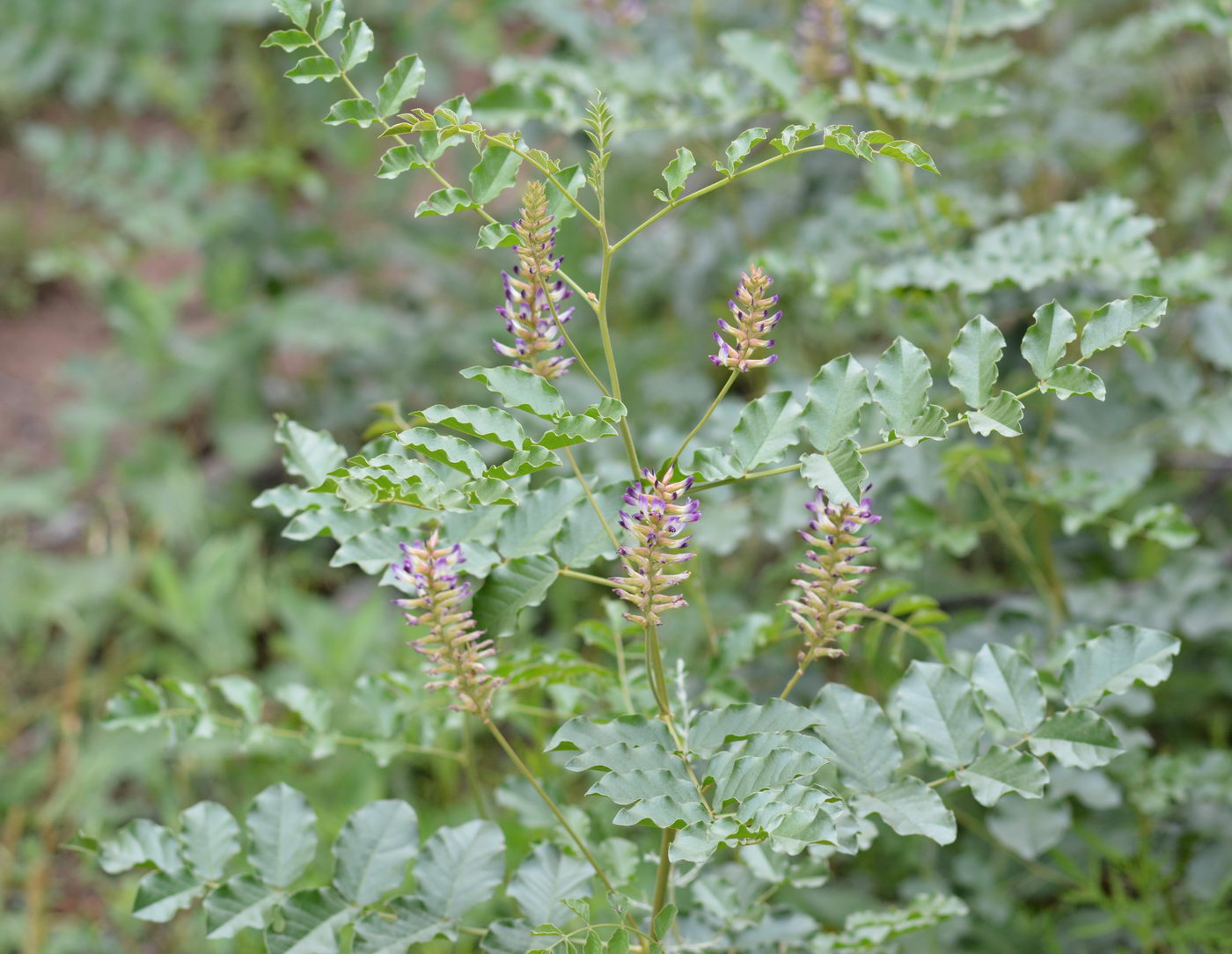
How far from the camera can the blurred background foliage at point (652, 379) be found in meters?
1.45

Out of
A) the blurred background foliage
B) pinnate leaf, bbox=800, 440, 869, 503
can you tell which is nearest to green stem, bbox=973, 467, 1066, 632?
the blurred background foliage

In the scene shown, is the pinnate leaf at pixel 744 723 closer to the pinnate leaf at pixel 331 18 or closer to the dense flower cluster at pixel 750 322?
the dense flower cluster at pixel 750 322

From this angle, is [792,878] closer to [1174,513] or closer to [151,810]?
[1174,513]

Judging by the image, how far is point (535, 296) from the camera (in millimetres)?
894

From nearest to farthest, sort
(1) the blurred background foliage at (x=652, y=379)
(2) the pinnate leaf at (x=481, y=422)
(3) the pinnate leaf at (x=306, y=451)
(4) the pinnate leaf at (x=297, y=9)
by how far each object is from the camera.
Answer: (2) the pinnate leaf at (x=481, y=422), (4) the pinnate leaf at (x=297, y=9), (3) the pinnate leaf at (x=306, y=451), (1) the blurred background foliage at (x=652, y=379)

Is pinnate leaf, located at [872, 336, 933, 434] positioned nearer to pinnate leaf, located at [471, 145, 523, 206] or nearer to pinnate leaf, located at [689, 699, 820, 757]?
pinnate leaf, located at [689, 699, 820, 757]

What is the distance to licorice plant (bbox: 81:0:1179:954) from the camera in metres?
0.84

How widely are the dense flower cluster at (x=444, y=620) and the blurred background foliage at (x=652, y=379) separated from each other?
0.11 m

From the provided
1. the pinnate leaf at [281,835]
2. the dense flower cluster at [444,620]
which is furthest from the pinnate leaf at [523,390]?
the pinnate leaf at [281,835]

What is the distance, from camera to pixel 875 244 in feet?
5.58

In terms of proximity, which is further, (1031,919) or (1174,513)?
(1031,919)

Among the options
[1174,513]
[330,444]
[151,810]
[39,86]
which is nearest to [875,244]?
[1174,513]

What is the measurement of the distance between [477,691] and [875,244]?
107 centimetres

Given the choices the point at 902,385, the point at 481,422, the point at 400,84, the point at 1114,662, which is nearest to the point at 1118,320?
the point at 902,385
